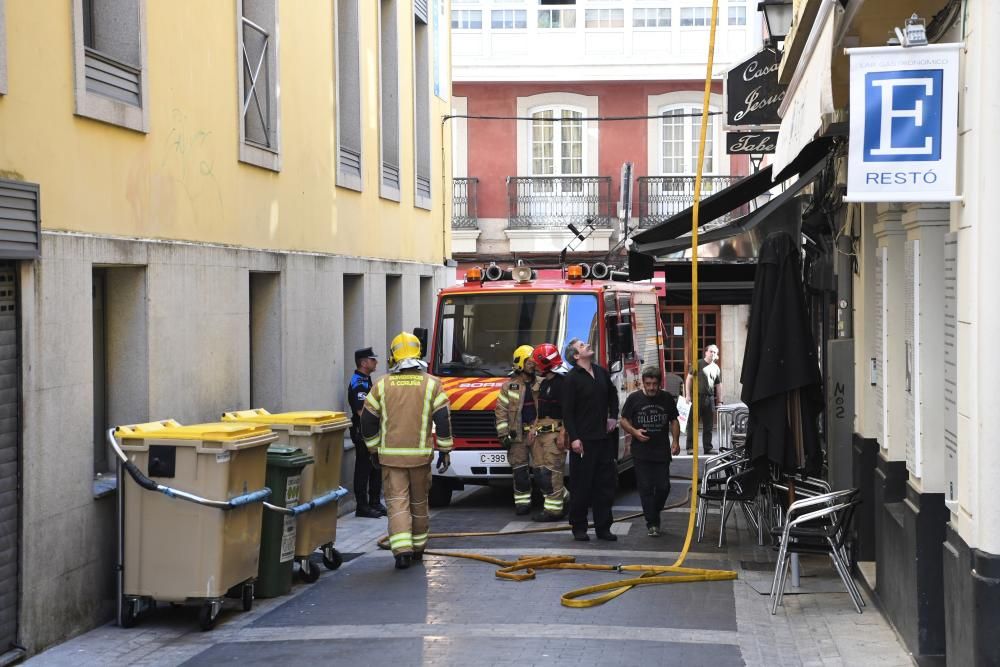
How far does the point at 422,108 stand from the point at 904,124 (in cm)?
1545

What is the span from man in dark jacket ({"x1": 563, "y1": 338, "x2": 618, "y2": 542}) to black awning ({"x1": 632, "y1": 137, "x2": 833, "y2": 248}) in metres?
1.27

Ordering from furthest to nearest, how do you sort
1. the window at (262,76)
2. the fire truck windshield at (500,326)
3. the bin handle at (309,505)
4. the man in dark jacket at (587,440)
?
the fire truck windshield at (500,326)
the window at (262,76)
the man in dark jacket at (587,440)
the bin handle at (309,505)

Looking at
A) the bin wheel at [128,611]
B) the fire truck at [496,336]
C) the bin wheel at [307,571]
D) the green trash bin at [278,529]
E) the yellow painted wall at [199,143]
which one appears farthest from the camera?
the fire truck at [496,336]

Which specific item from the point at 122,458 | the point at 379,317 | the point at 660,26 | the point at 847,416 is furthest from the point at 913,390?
the point at 660,26

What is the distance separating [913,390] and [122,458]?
4.97 metres

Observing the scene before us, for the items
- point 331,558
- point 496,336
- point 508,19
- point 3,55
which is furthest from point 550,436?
point 508,19

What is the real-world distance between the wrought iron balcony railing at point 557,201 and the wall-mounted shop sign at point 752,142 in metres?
16.6

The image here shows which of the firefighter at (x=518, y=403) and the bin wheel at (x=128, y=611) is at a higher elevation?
the firefighter at (x=518, y=403)

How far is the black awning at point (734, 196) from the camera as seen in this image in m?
11.1

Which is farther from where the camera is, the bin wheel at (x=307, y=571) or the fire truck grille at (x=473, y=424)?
the fire truck grille at (x=473, y=424)

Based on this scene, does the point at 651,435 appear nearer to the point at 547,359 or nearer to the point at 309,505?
the point at 547,359

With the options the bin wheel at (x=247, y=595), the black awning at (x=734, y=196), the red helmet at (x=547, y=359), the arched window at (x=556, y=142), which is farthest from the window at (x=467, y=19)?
the bin wheel at (x=247, y=595)

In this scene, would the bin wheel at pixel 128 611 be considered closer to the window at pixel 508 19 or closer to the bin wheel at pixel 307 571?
the bin wheel at pixel 307 571

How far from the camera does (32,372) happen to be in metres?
8.44
